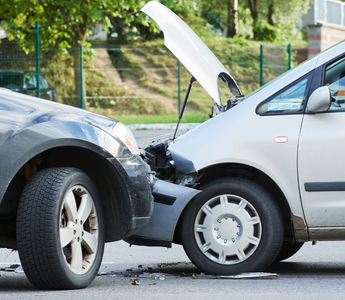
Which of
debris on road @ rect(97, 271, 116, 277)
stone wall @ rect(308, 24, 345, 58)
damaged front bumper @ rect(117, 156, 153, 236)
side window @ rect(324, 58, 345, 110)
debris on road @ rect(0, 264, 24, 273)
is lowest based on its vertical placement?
debris on road @ rect(0, 264, 24, 273)

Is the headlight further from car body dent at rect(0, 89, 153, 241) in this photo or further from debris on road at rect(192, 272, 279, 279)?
debris on road at rect(192, 272, 279, 279)

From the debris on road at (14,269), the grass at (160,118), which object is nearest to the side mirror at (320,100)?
the debris on road at (14,269)

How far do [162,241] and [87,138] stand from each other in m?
1.02

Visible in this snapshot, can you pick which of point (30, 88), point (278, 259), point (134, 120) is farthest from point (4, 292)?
point (134, 120)

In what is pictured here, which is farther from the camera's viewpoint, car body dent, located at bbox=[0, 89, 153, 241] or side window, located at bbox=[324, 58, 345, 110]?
side window, located at bbox=[324, 58, 345, 110]

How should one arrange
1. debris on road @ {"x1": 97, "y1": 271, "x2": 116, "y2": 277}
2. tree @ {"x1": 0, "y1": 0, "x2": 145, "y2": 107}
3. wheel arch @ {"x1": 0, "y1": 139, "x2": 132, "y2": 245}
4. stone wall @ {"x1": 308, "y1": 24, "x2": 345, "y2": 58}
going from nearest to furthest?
wheel arch @ {"x1": 0, "y1": 139, "x2": 132, "y2": 245}, debris on road @ {"x1": 97, "y1": 271, "x2": 116, "y2": 277}, tree @ {"x1": 0, "y1": 0, "x2": 145, "y2": 107}, stone wall @ {"x1": 308, "y1": 24, "x2": 345, "y2": 58}

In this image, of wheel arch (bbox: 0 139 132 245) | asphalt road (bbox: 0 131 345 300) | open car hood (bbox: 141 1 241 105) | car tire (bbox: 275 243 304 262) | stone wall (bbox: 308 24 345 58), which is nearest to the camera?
asphalt road (bbox: 0 131 345 300)

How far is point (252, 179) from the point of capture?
14.9ft

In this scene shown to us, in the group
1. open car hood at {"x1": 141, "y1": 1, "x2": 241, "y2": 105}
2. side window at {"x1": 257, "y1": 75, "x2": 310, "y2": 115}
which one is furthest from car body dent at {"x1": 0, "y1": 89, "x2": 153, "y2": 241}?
side window at {"x1": 257, "y1": 75, "x2": 310, "y2": 115}

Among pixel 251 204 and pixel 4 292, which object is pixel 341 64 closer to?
pixel 251 204

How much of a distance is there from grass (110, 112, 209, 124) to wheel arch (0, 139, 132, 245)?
53.3 ft

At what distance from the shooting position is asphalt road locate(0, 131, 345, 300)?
374 cm

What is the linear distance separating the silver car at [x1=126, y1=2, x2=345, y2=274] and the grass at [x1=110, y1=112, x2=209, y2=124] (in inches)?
633

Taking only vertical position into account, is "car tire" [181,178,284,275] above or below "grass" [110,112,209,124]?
above
